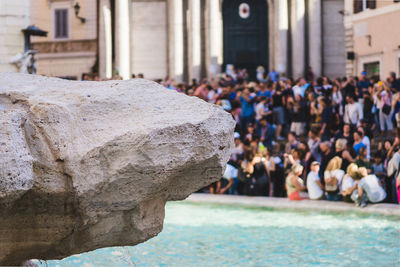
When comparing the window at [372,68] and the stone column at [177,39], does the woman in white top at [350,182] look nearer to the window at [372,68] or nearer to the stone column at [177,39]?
the window at [372,68]

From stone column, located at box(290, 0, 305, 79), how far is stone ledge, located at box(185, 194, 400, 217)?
19938 millimetres

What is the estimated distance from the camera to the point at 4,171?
14.1ft

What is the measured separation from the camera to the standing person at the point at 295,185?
13684 mm

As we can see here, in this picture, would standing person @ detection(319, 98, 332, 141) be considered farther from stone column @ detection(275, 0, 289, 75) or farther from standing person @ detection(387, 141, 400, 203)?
stone column @ detection(275, 0, 289, 75)

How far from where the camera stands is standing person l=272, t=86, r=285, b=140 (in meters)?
18.8

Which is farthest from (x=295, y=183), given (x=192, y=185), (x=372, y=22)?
(x=372, y=22)

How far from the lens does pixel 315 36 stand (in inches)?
1347

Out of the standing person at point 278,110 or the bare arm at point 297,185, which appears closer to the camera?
the bare arm at point 297,185

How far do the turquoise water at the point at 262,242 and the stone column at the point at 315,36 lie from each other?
21.7m

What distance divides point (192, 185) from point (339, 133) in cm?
1124

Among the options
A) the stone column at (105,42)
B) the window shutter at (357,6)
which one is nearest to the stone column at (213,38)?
the stone column at (105,42)

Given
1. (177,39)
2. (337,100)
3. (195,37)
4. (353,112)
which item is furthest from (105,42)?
(353,112)

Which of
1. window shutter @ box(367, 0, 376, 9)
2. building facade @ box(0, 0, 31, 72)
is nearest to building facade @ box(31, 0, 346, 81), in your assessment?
window shutter @ box(367, 0, 376, 9)

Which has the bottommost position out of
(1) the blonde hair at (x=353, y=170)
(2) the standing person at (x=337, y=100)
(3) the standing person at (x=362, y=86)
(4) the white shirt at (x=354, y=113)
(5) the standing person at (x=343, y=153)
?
(1) the blonde hair at (x=353, y=170)
